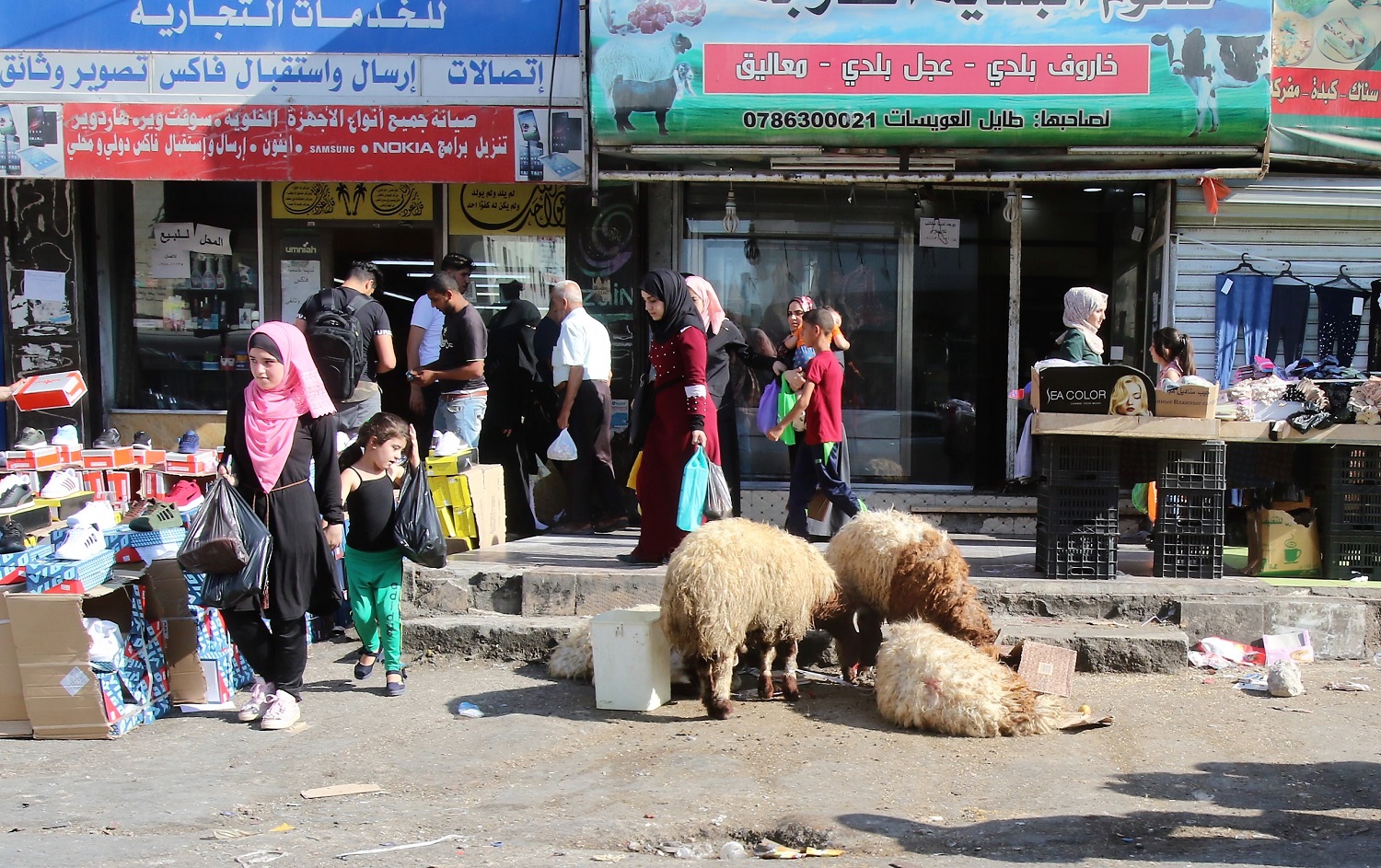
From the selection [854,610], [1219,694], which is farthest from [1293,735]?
[854,610]

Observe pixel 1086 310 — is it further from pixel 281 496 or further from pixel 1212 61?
pixel 281 496

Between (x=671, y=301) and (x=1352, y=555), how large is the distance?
4444 mm

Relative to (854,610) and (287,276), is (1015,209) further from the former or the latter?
(287,276)

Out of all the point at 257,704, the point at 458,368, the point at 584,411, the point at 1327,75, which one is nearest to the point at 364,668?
the point at 257,704

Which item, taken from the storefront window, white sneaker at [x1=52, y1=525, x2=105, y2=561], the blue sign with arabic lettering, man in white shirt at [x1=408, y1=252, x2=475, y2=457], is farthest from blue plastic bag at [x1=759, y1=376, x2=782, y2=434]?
the storefront window

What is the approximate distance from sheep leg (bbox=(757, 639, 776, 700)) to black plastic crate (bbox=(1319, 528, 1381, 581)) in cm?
375

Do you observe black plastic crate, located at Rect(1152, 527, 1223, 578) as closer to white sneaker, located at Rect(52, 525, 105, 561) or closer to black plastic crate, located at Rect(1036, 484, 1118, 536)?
black plastic crate, located at Rect(1036, 484, 1118, 536)

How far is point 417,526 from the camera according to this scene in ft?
18.7

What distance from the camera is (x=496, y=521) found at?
8047 mm

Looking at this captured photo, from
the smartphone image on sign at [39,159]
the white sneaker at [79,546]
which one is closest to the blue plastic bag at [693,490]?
the white sneaker at [79,546]

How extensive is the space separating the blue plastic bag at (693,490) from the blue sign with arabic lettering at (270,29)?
415cm

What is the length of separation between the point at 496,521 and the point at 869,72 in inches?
165

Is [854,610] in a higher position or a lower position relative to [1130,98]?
lower

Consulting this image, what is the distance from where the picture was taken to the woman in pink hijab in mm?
5402
